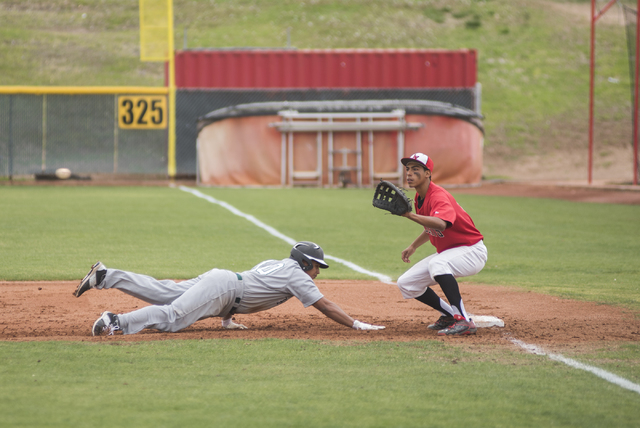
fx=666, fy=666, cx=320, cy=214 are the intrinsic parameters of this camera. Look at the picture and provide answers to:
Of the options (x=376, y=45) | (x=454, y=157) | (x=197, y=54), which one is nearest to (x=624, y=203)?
(x=454, y=157)

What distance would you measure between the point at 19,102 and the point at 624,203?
1858 cm

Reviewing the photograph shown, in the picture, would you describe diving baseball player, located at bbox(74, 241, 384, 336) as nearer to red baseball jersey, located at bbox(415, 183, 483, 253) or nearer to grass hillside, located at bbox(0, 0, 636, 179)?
red baseball jersey, located at bbox(415, 183, 483, 253)

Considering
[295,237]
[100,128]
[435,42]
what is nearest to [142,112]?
[100,128]

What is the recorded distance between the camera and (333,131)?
2081 cm

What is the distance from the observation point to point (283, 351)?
473 cm

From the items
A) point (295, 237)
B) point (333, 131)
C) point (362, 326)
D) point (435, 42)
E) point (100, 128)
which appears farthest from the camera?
point (435, 42)

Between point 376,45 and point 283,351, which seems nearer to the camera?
point 283,351

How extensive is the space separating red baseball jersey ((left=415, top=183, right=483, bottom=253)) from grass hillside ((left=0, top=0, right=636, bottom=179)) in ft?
93.2

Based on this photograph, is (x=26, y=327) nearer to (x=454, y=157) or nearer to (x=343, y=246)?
(x=343, y=246)

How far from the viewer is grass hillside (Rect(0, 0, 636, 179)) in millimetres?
38562

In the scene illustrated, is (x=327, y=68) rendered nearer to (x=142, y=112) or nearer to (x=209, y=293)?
(x=142, y=112)

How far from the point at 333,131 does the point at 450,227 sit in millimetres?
15416

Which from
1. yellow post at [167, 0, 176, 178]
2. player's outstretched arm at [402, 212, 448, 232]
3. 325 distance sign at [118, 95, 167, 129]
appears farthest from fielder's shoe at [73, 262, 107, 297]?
325 distance sign at [118, 95, 167, 129]

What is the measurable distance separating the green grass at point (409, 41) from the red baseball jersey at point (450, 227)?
3245 cm
